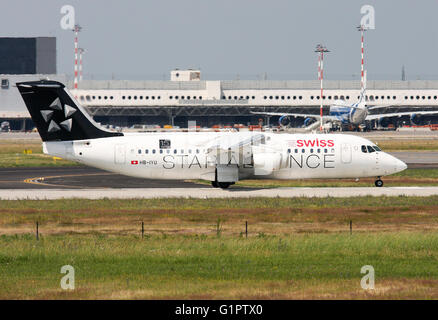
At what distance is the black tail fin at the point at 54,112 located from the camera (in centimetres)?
4753

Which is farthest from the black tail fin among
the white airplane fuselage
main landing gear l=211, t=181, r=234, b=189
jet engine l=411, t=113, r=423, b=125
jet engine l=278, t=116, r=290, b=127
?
jet engine l=411, t=113, r=423, b=125

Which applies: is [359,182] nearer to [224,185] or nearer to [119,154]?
[224,185]

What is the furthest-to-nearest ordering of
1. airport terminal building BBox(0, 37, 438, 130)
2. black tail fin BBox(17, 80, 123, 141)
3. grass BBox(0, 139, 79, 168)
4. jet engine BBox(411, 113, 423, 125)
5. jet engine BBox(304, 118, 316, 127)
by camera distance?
airport terminal building BBox(0, 37, 438, 130), jet engine BBox(304, 118, 316, 127), jet engine BBox(411, 113, 423, 125), grass BBox(0, 139, 79, 168), black tail fin BBox(17, 80, 123, 141)

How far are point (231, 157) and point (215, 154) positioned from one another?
1.08m

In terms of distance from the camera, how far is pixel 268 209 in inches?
1577

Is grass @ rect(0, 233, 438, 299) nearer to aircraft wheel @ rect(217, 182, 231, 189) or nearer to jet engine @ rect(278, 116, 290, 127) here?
aircraft wheel @ rect(217, 182, 231, 189)

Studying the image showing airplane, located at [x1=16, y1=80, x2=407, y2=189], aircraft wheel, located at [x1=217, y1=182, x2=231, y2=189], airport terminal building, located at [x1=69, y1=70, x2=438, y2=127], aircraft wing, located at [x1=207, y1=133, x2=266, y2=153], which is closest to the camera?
airplane, located at [x1=16, y1=80, x2=407, y2=189]

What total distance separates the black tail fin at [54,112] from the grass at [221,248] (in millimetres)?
6579

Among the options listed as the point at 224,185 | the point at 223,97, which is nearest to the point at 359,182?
the point at 224,185

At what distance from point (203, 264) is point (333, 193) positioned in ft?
75.6

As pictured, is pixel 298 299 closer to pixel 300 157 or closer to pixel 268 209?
pixel 268 209

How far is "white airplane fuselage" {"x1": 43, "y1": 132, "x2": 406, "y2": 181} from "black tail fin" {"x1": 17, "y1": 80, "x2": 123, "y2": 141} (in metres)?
0.99

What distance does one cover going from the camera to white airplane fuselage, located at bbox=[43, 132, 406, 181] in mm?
49594
